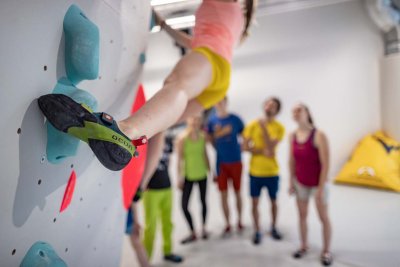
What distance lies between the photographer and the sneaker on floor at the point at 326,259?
112cm

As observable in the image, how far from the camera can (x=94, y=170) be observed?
71cm

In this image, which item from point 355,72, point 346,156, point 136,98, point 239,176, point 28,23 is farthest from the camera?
point 239,176

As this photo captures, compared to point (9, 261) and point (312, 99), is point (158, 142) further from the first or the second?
point (312, 99)

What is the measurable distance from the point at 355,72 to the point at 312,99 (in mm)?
820

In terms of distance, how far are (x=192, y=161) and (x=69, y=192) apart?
1.64 meters

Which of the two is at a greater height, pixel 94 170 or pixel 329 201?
pixel 94 170

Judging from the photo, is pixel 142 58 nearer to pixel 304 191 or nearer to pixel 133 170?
pixel 133 170

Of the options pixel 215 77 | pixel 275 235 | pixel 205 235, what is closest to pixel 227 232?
pixel 205 235

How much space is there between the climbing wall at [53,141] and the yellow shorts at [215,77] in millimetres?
212

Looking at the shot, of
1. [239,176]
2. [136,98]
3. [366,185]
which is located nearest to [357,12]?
[366,185]

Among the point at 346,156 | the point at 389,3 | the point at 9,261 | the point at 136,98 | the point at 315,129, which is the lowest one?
the point at 9,261

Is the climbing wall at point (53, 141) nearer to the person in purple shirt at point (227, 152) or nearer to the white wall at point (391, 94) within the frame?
the white wall at point (391, 94)

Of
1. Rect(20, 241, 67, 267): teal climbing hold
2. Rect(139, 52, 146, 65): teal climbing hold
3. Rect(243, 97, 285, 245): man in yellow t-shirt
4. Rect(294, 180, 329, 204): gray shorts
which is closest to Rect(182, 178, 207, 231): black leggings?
Rect(243, 97, 285, 245): man in yellow t-shirt

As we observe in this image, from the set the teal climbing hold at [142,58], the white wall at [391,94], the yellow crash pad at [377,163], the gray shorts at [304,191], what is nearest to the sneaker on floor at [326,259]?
the yellow crash pad at [377,163]
